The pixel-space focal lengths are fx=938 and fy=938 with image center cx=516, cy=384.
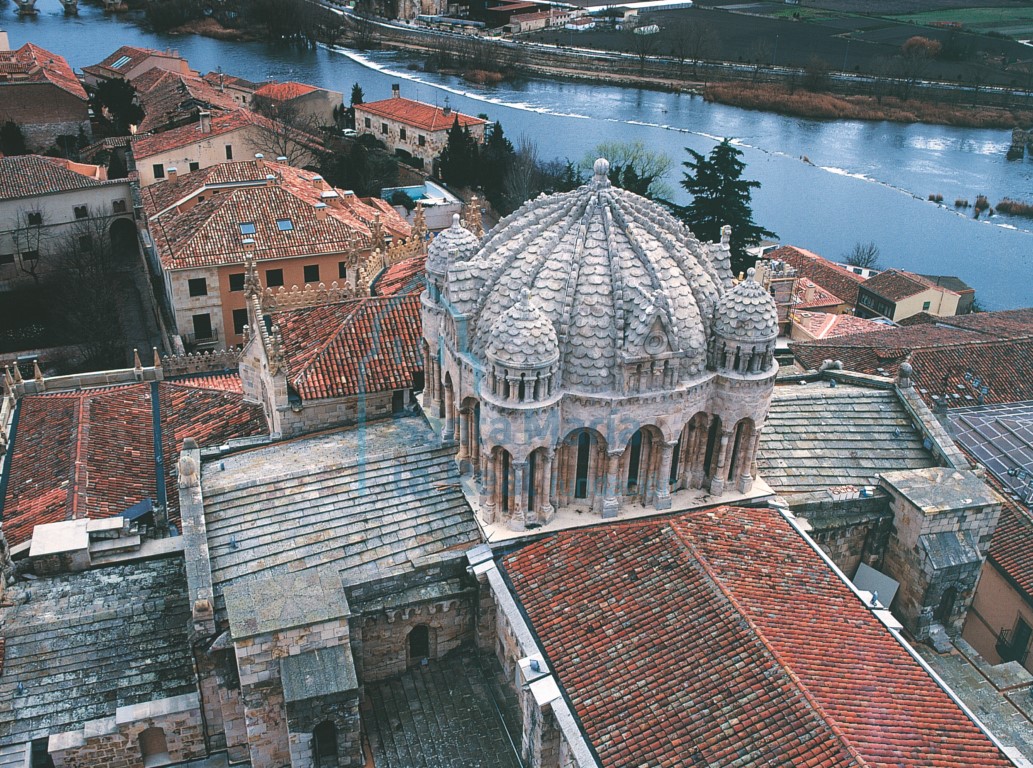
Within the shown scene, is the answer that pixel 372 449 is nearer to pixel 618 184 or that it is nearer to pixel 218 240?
pixel 218 240

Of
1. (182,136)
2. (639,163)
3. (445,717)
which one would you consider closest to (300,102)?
(182,136)

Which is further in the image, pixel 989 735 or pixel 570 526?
pixel 570 526

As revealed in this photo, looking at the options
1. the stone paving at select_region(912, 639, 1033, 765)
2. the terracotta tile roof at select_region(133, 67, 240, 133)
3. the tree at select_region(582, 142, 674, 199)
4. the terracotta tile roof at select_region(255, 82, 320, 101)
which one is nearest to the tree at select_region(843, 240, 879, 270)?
the tree at select_region(582, 142, 674, 199)

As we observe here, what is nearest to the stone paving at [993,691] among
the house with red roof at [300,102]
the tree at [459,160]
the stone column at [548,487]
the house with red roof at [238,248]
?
the stone column at [548,487]

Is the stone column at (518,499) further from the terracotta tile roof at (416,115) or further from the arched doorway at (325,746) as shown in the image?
the terracotta tile roof at (416,115)

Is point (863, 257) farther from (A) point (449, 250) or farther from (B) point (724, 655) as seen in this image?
(B) point (724, 655)

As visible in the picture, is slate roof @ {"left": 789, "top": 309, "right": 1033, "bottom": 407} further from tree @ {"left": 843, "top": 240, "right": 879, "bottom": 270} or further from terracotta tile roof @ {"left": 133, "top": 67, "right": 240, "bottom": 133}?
terracotta tile roof @ {"left": 133, "top": 67, "right": 240, "bottom": 133}

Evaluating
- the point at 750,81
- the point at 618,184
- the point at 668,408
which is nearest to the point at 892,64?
the point at 750,81
